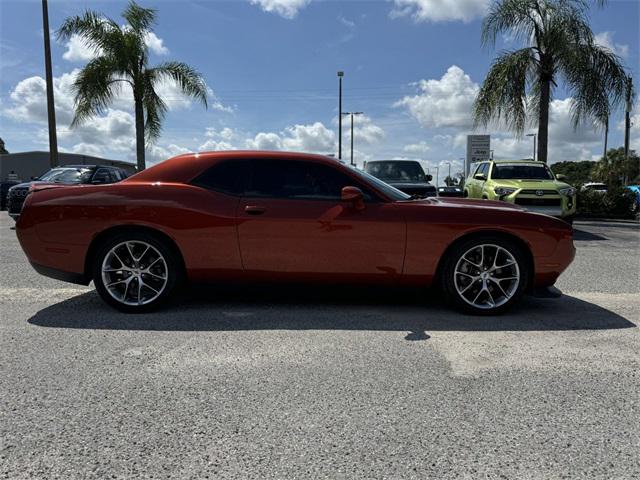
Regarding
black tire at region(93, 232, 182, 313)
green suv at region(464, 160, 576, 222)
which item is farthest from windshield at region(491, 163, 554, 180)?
black tire at region(93, 232, 182, 313)

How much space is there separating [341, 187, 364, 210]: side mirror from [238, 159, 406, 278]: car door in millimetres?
39

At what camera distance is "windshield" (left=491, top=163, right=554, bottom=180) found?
11664 millimetres

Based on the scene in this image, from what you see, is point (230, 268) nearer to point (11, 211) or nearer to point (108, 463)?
point (108, 463)

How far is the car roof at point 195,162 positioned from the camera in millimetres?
4492

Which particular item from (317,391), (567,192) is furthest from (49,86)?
(317,391)

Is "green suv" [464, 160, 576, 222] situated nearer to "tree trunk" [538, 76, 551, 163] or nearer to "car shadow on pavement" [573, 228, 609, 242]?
"car shadow on pavement" [573, 228, 609, 242]

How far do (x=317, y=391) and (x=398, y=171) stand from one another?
424 inches

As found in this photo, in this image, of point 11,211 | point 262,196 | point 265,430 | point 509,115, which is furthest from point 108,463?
point 509,115

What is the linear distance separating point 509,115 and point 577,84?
2084 mm

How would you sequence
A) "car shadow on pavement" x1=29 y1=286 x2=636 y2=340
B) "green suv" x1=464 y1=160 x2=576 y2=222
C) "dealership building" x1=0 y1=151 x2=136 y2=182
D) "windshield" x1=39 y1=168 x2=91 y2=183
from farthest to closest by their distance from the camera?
1. "dealership building" x1=0 y1=151 x2=136 y2=182
2. "windshield" x1=39 y1=168 x2=91 y2=183
3. "green suv" x1=464 y1=160 x2=576 y2=222
4. "car shadow on pavement" x1=29 y1=286 x2=636 y2=340

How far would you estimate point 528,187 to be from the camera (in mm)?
10609

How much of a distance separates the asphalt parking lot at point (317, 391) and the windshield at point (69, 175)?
8.02 m

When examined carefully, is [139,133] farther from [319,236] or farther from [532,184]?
[319,236]

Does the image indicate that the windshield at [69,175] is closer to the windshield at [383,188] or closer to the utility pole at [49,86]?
the utility pole at [49,86]
